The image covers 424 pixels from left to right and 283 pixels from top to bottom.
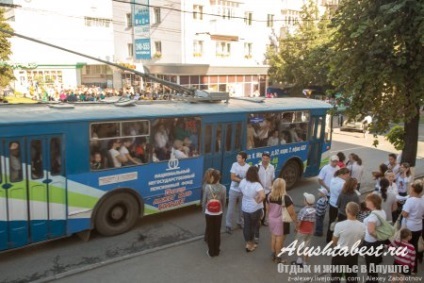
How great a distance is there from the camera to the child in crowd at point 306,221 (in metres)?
6.70

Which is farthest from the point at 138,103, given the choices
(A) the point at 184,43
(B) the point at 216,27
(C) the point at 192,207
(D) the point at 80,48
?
(D) the point at 80,48

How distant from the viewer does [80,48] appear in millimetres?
41875

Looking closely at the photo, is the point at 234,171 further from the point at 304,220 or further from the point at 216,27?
the point at 216,27

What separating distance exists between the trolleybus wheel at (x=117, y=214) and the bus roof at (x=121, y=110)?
5.57 feet

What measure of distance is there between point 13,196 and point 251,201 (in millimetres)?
4074

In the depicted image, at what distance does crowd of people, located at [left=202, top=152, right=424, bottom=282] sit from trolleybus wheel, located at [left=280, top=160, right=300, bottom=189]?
320cm

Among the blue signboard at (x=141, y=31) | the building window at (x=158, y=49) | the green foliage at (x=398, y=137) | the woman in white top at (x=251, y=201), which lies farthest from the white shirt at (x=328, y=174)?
the blue signboard at (x=141, y=31)

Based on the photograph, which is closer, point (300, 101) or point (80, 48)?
point (300, 101)

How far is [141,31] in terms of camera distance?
3681cm

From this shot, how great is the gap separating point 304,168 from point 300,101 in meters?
2.08

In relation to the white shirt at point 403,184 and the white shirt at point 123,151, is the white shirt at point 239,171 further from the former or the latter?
the white shirt at point 403,184

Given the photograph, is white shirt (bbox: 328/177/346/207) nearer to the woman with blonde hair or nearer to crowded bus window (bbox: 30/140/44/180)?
the woman with blonde hair

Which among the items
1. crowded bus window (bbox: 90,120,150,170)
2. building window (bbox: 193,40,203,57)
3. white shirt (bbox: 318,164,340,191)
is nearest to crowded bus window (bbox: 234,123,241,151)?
white shirt (bbox: 318,164,340,191)

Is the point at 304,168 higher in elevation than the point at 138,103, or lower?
lower
